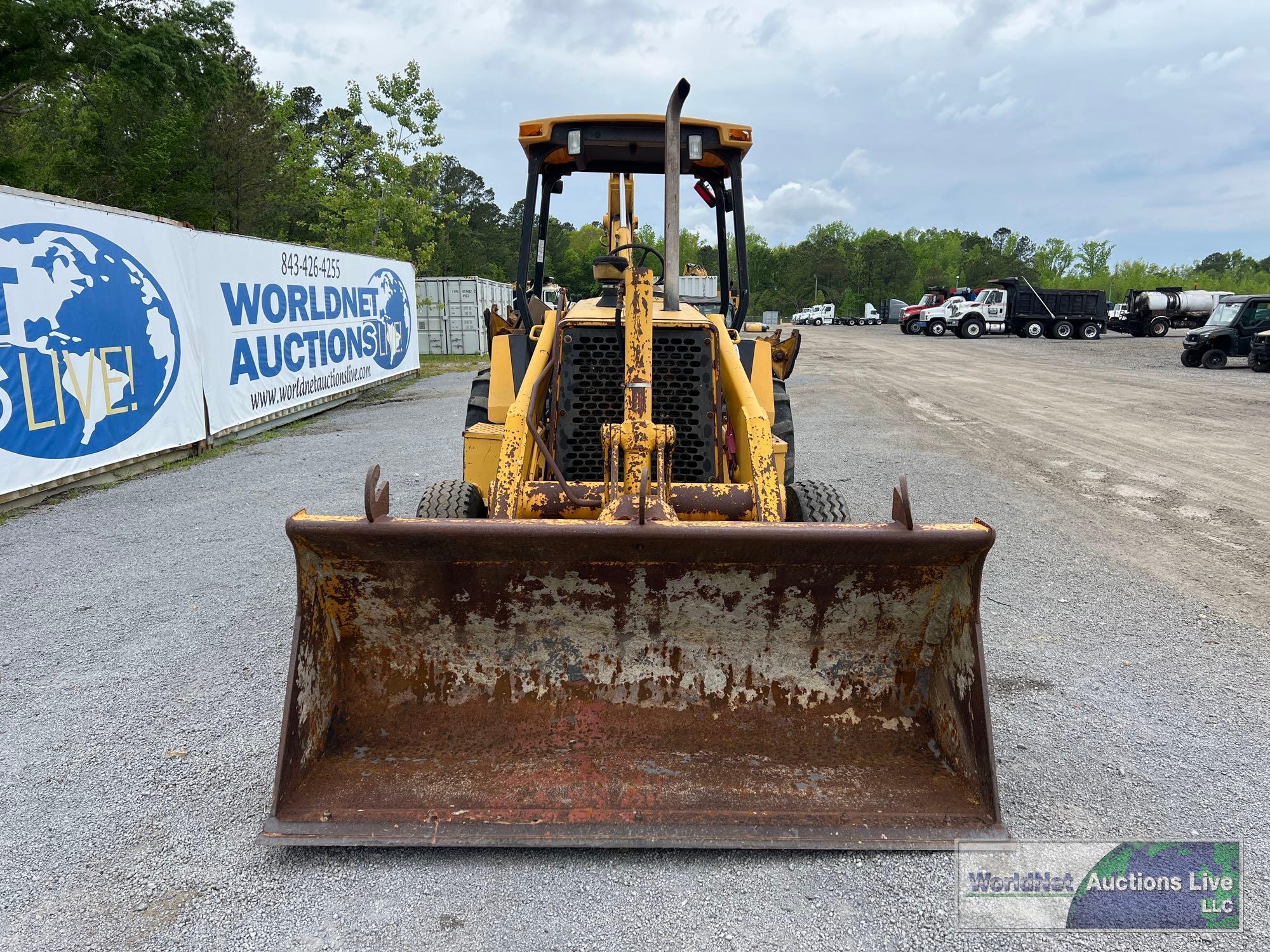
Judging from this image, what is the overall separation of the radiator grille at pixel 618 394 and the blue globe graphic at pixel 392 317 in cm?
1255

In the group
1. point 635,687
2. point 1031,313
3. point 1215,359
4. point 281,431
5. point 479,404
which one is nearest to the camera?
point 635,687

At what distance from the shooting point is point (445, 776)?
102 inches

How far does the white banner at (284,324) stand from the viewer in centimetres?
947

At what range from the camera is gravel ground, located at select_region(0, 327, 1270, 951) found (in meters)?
2.19

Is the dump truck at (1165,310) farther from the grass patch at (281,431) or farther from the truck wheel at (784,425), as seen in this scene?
the truck wheel at (784,425)

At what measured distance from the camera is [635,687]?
2.86 metres

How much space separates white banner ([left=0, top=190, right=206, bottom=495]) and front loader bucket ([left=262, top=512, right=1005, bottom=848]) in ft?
18.1

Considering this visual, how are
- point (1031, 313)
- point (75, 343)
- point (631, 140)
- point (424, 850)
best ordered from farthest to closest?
1. point (1031, 313)
2. point (75, 343)
3. point (631, 140)
4. point (424, 850)

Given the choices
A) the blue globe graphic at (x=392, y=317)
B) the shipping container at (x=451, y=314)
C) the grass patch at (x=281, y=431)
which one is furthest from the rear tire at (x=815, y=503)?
the shipping container at (x=451, y=314)

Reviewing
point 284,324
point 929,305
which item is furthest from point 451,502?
point 929,305

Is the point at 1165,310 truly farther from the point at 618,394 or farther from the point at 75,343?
the point at 75,343

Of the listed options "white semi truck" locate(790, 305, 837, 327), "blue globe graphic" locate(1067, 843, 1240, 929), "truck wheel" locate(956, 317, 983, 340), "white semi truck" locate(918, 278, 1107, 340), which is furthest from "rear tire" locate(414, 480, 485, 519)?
"white semi truck" locate(790, 305, 837, 327)

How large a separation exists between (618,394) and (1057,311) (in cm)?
3676

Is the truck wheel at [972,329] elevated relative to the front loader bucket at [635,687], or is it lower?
elevated
